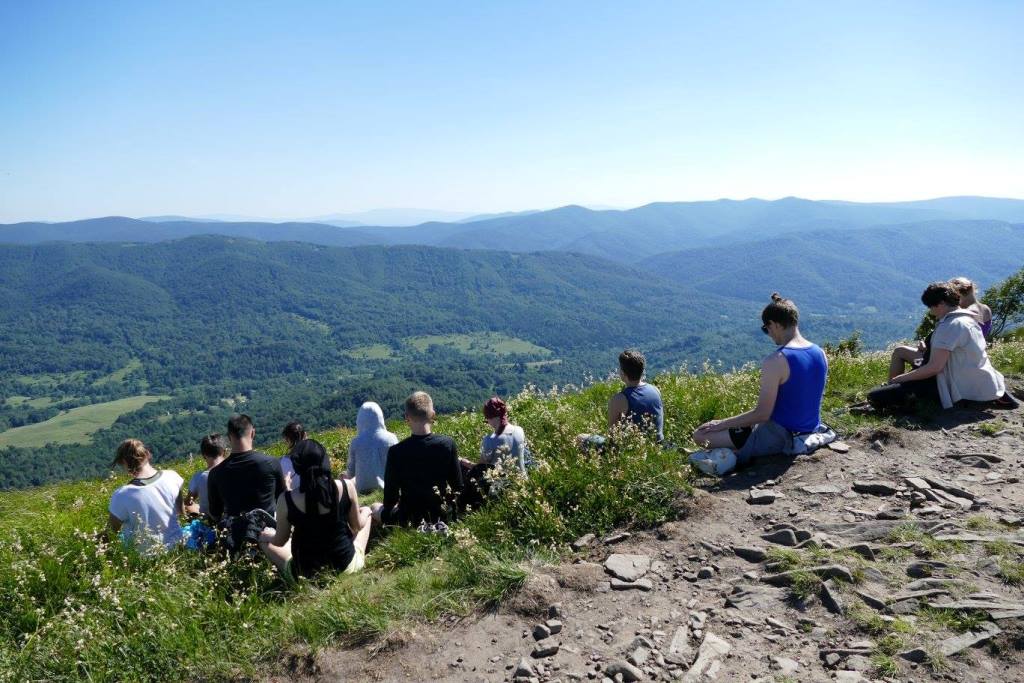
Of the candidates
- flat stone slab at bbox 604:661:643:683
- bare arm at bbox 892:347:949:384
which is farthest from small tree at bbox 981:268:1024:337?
flat stone slab at bbox 604:661:643:683

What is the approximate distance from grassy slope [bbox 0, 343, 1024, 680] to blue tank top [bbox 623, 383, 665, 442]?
69 centimetres

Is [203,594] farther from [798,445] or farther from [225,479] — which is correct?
[798,445]

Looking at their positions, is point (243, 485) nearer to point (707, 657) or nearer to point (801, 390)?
point (707, 657)

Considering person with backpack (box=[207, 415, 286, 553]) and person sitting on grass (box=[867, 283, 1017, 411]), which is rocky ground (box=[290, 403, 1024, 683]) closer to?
person sitting on grass (box=[867, 283, 1017, 411])

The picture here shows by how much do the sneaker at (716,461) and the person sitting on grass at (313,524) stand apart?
3437 millimetres

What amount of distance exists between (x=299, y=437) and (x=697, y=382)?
6.21 meters

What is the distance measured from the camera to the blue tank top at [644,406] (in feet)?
22.0

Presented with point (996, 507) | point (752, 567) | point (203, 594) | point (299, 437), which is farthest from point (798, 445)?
point (299, 437)

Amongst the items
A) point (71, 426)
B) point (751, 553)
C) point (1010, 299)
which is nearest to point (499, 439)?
point (751, 553)

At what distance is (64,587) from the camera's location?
4.88m

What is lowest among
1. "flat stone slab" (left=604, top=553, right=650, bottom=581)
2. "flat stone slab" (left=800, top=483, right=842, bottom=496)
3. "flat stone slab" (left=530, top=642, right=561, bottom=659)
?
"flat stone slab" (left=530, top=642, right=561, bottom=659)

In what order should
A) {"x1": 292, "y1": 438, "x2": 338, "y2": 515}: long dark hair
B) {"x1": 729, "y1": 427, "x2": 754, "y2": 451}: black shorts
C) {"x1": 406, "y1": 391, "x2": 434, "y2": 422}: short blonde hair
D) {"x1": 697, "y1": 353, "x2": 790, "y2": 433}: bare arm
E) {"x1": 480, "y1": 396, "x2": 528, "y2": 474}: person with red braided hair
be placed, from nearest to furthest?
{"x1": 292, "y1": 438, "x2": 338, "y2": 515}: long dark hair, {"x1": 697, "y1": 353, "x2": 790, "y2": 433}: bare arm, {"x1": 406, "y1": 391, "x2": 434, "y2": 422}: short blonde hair, {"x1": 729, "y1": 427, "x2": 754, "y2": 451}: black shorts, {"x1": 480, "y1": 396, "x2": 528, "y2": 474}: person with red braided hair

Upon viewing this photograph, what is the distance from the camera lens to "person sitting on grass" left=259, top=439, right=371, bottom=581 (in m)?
5.09

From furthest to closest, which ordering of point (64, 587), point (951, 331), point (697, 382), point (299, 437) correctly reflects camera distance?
point (697, 382), point (299, 437), point (951, 331), point (64, 587)
